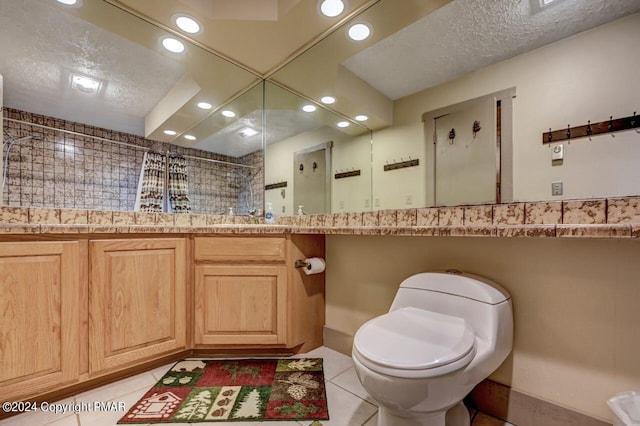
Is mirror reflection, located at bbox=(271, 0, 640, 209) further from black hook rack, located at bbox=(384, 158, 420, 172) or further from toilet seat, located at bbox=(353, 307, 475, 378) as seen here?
toilet seat, located at bbox=(353, 307, 475, 378)

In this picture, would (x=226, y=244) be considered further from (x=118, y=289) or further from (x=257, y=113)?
(x=257, y=113)

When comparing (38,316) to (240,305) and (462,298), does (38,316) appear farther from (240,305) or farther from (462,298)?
(462,298)

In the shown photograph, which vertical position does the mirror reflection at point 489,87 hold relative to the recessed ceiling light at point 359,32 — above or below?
below

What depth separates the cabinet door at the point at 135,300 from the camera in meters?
1.29

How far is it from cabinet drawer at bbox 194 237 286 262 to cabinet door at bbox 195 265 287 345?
0.05 metres

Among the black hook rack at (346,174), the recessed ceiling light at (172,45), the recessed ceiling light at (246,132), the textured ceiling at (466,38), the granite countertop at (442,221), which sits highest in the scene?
the recessed ceiling light at (172,45)

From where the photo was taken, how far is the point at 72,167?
5.44ft

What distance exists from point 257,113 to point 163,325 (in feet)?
6.21

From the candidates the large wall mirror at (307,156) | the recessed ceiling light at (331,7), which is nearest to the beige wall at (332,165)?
the large wall mirror at (307,156)

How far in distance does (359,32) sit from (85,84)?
1841 mm

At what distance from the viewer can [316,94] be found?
7.73 ft

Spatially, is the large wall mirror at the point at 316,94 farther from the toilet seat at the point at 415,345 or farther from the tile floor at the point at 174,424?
the tile floor at the point at 174,424

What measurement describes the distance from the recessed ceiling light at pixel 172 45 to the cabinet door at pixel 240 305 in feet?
5.10

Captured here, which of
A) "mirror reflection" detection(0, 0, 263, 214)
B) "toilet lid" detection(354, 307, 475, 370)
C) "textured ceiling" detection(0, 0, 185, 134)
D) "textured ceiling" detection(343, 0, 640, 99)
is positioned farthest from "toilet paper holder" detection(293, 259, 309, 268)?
"textured ceiling" detection(0, 0, 185, 134)
